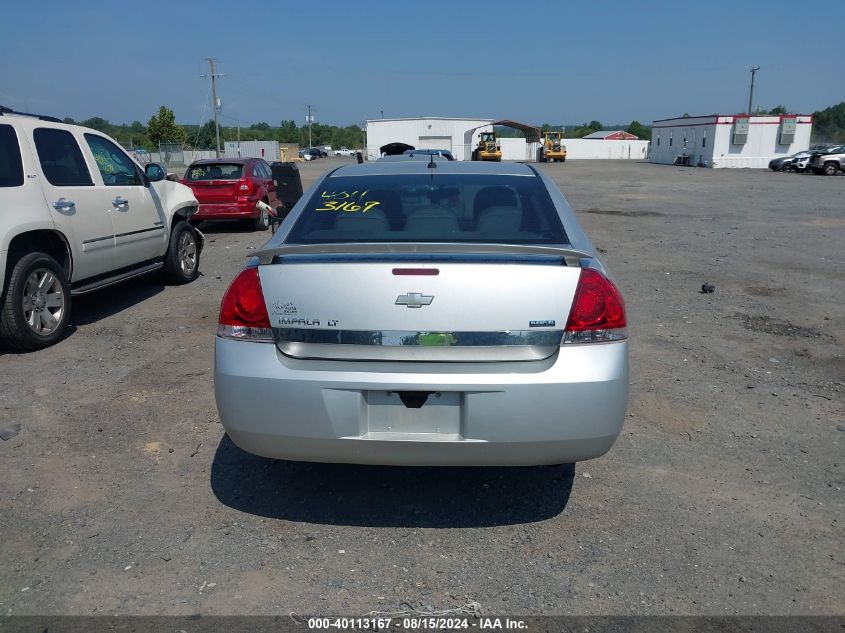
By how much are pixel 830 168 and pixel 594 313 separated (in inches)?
1730

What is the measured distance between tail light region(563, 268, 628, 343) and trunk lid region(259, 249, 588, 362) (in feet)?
0.16

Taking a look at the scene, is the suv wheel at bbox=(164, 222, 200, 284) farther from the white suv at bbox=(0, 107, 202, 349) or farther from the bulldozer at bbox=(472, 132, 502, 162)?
the bulldozer at bbox=(472, 132, 502, 162)

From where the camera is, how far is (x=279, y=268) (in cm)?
Result: 313

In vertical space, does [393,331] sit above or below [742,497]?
above

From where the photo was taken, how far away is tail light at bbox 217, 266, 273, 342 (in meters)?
3.13

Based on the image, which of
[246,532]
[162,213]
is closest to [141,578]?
[246,532]

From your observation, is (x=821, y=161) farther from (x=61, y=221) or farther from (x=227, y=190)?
(x=61, y=221)

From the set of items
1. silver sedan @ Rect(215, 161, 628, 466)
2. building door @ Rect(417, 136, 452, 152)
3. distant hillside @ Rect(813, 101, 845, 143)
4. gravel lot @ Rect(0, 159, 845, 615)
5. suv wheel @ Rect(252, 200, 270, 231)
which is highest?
distant hillside @ Rect(813, 101, 845, 143)

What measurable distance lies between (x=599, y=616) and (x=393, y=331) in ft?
4.58

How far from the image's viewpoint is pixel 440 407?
302cm

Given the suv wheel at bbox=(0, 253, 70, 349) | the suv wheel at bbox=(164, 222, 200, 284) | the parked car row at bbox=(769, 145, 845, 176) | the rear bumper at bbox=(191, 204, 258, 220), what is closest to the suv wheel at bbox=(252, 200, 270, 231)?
the rear bumper at bbox=(191, 204, 258, 220)

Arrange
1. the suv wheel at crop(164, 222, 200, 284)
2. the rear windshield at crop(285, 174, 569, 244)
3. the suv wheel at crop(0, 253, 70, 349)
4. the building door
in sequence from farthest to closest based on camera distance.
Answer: the building door < the suv wheel at crop(164, 222, 200, 284) < the suv wheel at crop(0, 253, 70, 349) < the rear windshield at crop(285, 174, 569, 244)

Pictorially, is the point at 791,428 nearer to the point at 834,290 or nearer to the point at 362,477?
the point at 362,477

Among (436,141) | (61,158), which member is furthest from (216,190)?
(436,141)
